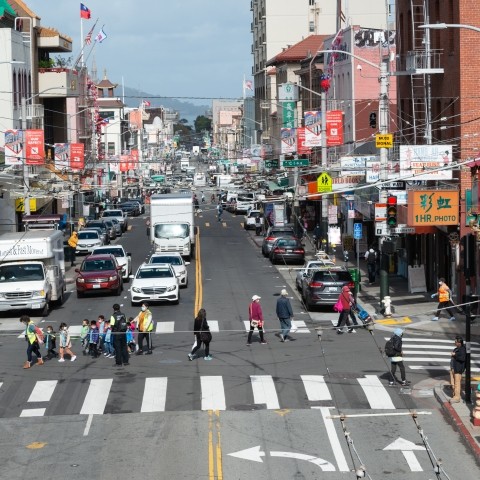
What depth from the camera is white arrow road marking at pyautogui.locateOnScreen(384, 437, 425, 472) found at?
18.2 metres

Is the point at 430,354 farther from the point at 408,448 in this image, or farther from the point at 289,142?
the point at 289,142

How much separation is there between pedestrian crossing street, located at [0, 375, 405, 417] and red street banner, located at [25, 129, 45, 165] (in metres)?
27.5

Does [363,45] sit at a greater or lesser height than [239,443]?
greater

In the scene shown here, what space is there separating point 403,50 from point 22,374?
2661 centimetres

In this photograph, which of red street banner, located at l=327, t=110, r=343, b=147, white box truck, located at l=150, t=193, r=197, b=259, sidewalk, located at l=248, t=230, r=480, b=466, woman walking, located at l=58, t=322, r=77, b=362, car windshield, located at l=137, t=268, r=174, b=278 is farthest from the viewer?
white box truck, located at l=150, t=193, r=197, b=259

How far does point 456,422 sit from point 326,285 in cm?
1646

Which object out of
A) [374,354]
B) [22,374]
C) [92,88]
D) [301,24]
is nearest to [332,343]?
[374,354]

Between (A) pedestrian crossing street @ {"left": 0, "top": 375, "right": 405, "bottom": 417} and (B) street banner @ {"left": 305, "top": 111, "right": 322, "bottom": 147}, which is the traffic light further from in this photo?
(B) street banner @ {"left": 305, "top": 111, "right": 322, "bottom": 147}

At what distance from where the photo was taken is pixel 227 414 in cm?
2230

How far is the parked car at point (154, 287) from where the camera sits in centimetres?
3922

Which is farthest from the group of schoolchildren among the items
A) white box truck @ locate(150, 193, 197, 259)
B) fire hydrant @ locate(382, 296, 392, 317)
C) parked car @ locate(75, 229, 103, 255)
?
Answer: parked car @ locate(75, 229, 103, 255)

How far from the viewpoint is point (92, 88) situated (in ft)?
380

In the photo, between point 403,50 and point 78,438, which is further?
point 403,50

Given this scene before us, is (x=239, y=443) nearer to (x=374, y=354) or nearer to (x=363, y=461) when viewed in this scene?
(x=363, y=461)
